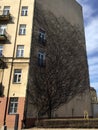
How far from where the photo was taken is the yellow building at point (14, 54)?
84.6 ft

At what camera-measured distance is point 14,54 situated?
93.7 ft

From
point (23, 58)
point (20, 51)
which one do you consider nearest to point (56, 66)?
point (23, 58)

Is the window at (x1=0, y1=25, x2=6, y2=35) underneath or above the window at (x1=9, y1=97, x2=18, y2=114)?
above

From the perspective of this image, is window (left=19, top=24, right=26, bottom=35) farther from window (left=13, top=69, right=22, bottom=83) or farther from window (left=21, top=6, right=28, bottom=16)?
window (left=13, top=69, right=22, bottom=83)

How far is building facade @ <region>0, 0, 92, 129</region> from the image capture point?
25891 millimetres

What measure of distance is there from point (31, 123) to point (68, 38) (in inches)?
681

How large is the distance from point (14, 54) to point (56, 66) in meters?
6.80

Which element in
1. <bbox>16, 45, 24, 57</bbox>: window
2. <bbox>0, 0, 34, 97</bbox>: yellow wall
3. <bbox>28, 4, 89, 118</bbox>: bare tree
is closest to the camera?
<bbox>0, 0, 34, 97</bbox>: yellow wall

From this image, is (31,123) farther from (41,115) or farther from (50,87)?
(50,87)

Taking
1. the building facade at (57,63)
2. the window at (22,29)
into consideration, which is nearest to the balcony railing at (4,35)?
the window at (22,29)

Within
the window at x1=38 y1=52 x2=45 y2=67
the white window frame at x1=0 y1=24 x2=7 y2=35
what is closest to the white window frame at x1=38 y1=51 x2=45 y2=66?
the window at x1=38 y1=52 x2=45 y2=67

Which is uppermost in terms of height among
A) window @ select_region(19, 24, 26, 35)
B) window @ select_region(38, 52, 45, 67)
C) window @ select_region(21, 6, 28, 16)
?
window @ select_region(21, 6, 28, 16)

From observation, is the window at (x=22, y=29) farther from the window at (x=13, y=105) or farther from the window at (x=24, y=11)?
the window at (x=13, y=105)

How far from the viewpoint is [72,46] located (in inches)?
1447
